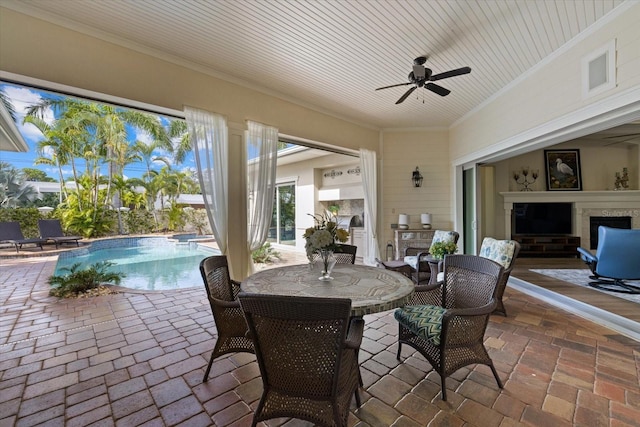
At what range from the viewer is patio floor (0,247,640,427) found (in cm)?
172

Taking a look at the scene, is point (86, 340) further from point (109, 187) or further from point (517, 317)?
point (109, 187)

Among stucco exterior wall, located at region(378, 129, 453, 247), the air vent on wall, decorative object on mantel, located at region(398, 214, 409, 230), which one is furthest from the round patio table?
stucco exterior wall, located at region(378, 129, 453, 247)

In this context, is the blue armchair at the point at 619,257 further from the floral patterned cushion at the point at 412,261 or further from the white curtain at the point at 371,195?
the white curtain at the point at 371,195

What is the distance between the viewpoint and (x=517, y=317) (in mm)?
3301

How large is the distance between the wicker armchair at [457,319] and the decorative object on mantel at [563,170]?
6.56 metres

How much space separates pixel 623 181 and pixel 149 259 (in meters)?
12.7

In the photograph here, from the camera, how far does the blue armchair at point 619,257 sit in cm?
384

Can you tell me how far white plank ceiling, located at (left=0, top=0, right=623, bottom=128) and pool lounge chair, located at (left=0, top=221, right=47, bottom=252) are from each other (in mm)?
8234

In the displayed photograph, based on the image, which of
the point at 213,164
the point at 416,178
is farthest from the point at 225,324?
the point at 416,178

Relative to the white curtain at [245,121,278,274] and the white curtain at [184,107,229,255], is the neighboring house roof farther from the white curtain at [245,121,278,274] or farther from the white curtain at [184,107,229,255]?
the white curtain at [245,121,278,274]

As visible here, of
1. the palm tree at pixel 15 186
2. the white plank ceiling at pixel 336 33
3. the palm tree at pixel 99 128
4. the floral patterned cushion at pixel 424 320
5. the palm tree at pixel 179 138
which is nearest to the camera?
the floral patterned cushion at pixel 424 320

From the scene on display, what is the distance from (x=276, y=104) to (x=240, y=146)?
3.37 ft

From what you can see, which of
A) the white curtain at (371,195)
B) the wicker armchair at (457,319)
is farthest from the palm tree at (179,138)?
the wicker armchair at (457,319)

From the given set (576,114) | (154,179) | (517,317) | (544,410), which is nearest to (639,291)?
(517,317)
